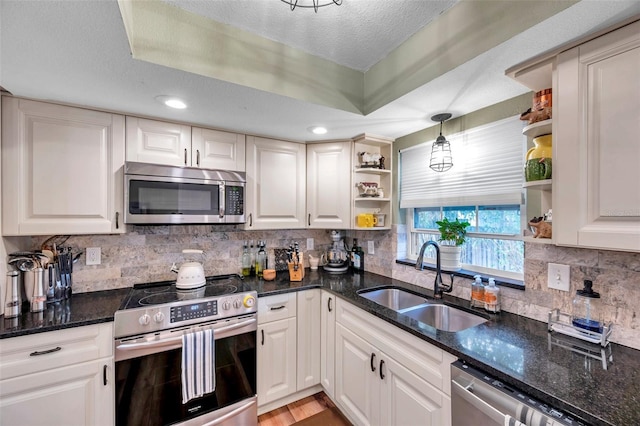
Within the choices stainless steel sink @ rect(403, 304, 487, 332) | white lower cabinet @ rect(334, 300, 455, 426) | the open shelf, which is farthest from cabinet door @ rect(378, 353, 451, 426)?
the open shelf

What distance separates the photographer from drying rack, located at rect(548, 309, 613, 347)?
3.74 ft

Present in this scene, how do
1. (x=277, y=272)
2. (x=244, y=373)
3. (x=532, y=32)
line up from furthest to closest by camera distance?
(x=277, y=272), (x=244, y=373), (x=532, y=32)

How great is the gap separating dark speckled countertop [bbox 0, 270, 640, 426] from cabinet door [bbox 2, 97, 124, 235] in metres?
0.51

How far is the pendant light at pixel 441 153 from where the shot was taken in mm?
1797

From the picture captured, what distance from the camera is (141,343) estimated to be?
4.82ft

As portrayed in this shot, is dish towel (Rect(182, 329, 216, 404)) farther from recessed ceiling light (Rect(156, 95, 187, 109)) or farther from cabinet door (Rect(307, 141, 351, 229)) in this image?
recessed ceiling light (Rect(156, 95, 187, 109))

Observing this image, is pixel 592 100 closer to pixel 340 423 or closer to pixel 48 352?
pixel 340 423

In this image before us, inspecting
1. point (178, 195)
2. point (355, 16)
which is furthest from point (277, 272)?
point (355, 16)

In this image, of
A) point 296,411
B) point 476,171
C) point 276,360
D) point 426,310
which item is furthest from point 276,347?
point 476,171

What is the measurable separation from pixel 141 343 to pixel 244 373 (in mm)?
676

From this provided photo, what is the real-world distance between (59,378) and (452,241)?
2.33 meters

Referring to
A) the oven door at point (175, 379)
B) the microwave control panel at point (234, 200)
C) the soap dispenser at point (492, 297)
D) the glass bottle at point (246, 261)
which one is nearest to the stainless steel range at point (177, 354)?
the oven door at point (175, 379)

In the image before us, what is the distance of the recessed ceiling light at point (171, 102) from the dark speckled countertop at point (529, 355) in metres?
1.24

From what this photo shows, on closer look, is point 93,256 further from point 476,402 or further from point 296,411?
point 476,402
